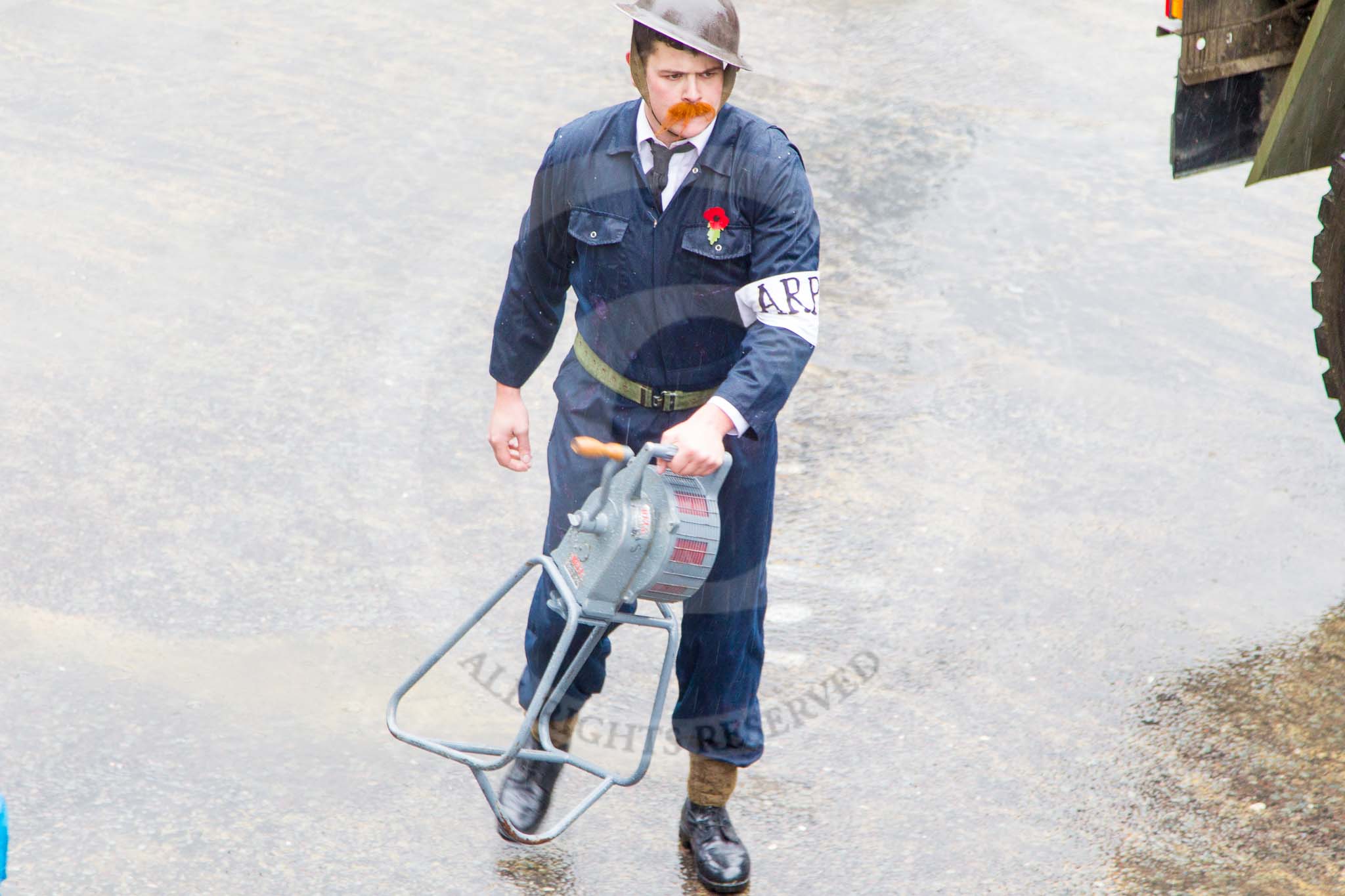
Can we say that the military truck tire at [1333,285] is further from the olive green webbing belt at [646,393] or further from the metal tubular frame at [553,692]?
the metal tubular frame at [553,692]

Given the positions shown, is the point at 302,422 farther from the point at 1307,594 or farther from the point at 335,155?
the point at 1307,594

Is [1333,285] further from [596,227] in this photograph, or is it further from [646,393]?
[596,227]

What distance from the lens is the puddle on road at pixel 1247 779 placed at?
11.2 ft

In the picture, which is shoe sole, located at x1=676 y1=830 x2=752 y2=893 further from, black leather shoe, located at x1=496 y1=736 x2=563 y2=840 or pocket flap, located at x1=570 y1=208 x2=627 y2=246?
pocket flap, located at x1=570 y1=208 x2=627 y2=246

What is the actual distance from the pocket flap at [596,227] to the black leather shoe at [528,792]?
1185 mm

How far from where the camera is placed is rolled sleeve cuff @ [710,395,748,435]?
275 cm

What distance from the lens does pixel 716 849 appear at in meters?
3.29

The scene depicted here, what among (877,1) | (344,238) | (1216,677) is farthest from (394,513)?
(877,1)

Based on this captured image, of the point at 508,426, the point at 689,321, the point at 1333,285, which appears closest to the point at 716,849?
the point at 508,426

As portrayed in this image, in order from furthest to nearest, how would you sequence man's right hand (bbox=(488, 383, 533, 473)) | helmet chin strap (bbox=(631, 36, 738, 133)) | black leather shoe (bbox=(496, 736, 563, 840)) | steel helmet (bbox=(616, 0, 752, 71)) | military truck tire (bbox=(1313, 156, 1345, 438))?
military truck tire (bbox=(1313, 156, 1345, 438)) < black leather shoe (bbox=(496, 736, 563, 840)) < man's right hand (bbox=(488, 383, 533, 473)) < helmet chin strap (bbox=(631, 36, 738, 133)) < steel helmet (bbox=(616, 0, 752, 71))

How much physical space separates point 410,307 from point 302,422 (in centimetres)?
87

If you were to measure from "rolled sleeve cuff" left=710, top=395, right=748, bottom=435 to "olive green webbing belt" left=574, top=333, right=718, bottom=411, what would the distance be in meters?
0.21

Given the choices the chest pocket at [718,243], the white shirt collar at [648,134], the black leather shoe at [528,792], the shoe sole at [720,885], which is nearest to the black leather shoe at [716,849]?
the shoe sole at [720,885]

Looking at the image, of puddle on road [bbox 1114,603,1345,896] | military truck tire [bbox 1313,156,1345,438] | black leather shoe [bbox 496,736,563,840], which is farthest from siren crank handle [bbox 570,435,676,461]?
military truck tire [bbox 1313,156,1345,438]
